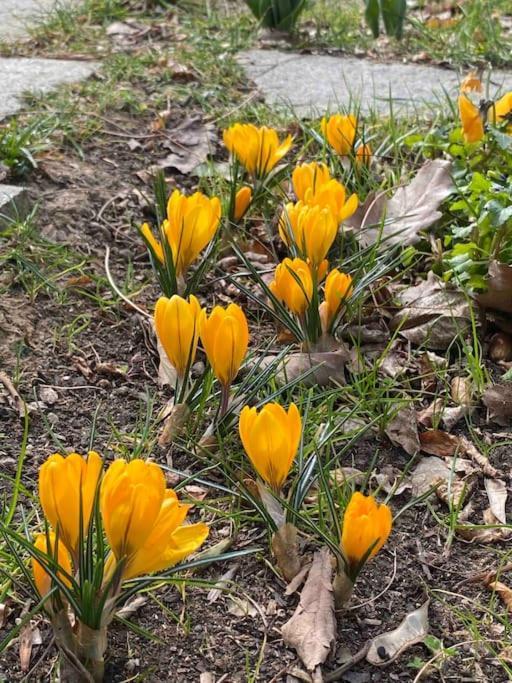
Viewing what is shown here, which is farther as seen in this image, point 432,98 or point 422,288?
point 432,98

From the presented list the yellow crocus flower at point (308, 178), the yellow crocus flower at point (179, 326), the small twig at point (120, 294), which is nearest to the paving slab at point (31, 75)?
the small twig at point (120, 294)

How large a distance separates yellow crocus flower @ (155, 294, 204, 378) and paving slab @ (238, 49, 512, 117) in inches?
63.4

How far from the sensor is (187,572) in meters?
1.51

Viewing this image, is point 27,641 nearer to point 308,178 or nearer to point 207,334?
point 207,334

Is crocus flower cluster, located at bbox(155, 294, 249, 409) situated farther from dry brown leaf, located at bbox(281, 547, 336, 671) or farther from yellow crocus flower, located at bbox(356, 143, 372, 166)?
yellow crocus flower, located at bbox(356, 143, 372, 166)

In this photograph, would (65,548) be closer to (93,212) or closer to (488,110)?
(93,212)

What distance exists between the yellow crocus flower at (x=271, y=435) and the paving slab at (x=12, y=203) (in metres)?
1.16

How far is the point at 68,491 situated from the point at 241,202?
4.36ft

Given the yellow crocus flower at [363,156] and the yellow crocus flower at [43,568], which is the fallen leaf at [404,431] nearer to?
the yellow crocus flower at [43,568]

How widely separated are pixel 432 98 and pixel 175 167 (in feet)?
3.44

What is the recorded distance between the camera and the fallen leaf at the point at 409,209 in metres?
2.36

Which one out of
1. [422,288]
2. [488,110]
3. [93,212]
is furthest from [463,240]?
[93,212]

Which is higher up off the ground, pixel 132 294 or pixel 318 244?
pixel 318 244

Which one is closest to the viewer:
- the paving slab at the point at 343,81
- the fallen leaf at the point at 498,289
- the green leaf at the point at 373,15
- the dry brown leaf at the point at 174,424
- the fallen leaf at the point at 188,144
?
the dry brown leaf at the point at 174,424
